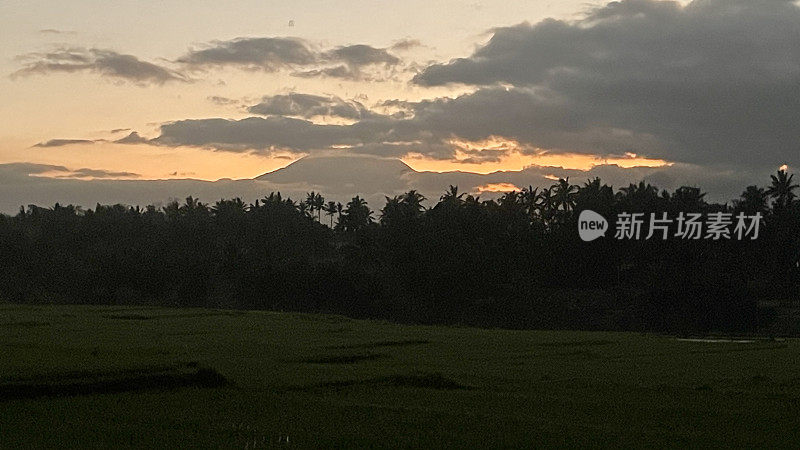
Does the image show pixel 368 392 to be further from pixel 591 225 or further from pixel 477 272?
pixel 591 225

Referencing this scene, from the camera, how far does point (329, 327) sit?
52188 millimetres

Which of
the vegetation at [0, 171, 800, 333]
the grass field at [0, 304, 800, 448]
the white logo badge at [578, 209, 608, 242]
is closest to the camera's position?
the grass field at [0, 304, 800, 448]

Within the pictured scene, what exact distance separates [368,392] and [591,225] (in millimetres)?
67328

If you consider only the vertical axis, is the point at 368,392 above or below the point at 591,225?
below

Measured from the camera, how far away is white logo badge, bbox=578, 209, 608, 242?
8962 centimetres

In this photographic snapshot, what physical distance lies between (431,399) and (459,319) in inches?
2381

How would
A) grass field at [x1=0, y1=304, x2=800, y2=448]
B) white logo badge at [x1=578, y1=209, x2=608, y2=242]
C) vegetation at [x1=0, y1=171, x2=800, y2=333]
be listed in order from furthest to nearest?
white logo badge at [x1=578, y1=209, x2=608, y2=242] → vegetation at [x1=0, y1=171, x2=800, y2=333] → grass field at [x1=0, y1=304, x2=800, y2=448]

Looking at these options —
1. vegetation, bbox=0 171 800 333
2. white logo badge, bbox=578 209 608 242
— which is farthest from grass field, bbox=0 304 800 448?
white logo badge, bbox=578 209 608 242

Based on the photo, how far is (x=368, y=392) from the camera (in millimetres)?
26188

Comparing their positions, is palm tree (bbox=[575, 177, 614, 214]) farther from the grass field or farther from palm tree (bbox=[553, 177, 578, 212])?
the grass field

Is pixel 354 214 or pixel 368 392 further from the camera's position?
pixel 354 214

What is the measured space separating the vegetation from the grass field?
38.3 m

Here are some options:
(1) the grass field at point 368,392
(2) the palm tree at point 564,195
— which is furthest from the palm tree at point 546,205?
(1) the grass field at point 368,392


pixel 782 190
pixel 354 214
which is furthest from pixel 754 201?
pixel 354 214
